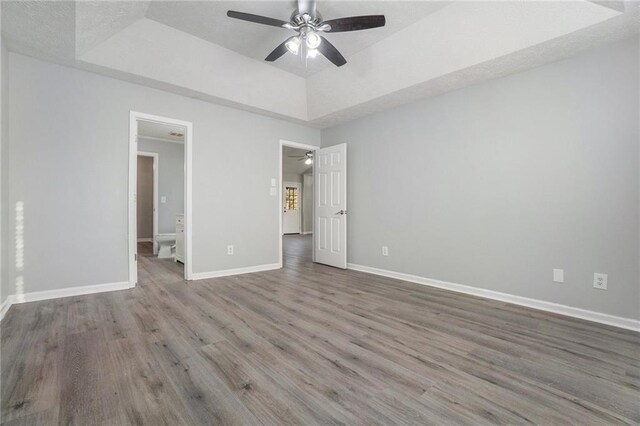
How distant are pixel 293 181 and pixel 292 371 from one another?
9.61 metres

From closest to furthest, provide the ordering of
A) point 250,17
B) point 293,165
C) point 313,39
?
point 250,17, point 313,39, point 293,165

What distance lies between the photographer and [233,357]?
72.6 inches

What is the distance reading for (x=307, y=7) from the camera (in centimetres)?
254

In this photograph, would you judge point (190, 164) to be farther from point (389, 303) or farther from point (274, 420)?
point (274, 420)

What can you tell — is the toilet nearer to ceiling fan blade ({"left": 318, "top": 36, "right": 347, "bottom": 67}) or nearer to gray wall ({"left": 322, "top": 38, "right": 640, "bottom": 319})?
gray wall ({"left": 322, "top": 38, "right": 640, "bottom": 319})

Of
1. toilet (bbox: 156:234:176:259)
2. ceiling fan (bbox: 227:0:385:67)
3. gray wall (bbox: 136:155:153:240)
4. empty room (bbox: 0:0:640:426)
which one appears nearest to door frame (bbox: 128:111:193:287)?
empty room (bbox: 0:0:640:426)

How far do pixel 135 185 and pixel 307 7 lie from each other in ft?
8.93

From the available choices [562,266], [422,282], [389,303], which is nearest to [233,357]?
[389,303]

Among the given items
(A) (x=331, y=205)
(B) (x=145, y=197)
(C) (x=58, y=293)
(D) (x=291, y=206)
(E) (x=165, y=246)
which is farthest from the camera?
(D) (x=291, y=206)

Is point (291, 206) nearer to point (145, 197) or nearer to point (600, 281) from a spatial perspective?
point (145, 197)

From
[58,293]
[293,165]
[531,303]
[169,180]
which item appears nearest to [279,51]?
[58,293]

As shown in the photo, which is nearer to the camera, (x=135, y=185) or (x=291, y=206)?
(x=135, y=185)

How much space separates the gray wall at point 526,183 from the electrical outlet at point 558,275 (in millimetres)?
36

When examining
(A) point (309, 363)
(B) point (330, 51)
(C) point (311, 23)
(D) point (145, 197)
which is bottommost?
(A) point (309, 363)
